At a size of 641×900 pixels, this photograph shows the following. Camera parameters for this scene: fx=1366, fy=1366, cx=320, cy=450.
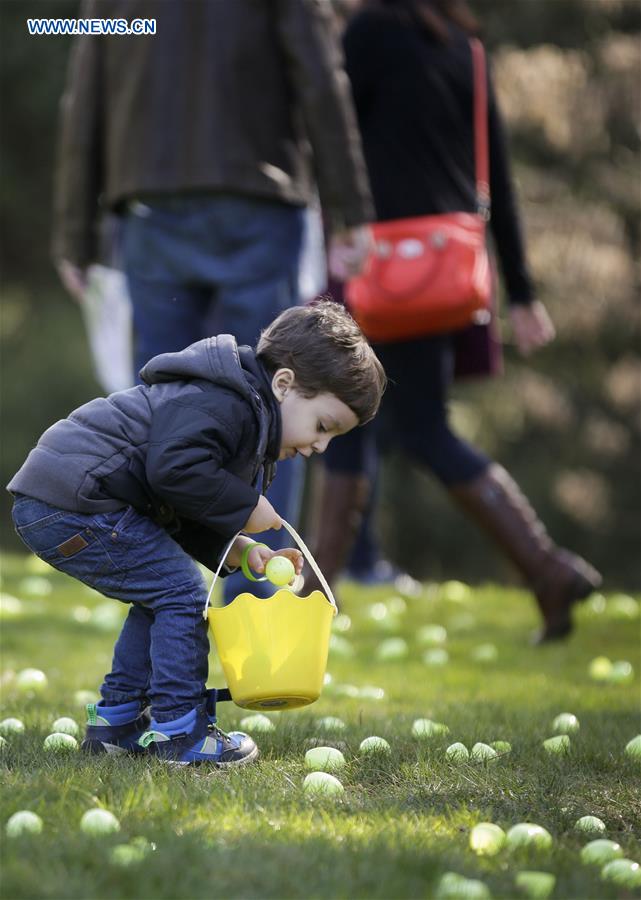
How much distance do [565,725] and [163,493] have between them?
136cm

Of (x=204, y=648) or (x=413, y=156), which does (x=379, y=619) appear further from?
(x=204, y=648)

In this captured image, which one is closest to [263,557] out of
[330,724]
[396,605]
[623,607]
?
[330,724]

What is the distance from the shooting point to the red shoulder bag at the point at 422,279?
16.3 ft

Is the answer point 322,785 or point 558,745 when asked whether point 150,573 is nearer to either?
point 322,785

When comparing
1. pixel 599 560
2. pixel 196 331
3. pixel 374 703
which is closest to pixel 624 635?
pixel 374 703

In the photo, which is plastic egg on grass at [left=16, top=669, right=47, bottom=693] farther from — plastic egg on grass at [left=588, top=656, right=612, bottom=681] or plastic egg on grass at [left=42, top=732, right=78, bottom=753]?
plastic egg on grass at [left=588, top=656, right=612, bottom=681]

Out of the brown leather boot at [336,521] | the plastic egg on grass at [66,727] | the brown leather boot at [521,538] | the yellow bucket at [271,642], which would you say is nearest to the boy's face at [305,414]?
the yellow bucket at [271,642]

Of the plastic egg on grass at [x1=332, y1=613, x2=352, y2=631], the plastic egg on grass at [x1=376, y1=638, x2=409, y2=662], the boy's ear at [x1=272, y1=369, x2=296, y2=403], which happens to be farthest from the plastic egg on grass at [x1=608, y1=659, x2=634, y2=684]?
the boy's ear at [x1=272, y1=369, x2=296, y2=403]

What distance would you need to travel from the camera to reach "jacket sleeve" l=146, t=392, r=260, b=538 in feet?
9.56

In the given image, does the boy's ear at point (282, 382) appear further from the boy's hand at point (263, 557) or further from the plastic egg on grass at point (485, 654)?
the plastic egg on grass at point (485, 654)

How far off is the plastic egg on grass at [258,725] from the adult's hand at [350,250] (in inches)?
68.2

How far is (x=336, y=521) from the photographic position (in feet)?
17.6

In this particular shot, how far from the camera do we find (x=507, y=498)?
508 cm

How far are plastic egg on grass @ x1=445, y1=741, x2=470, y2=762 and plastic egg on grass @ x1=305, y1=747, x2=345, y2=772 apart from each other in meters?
0.27
